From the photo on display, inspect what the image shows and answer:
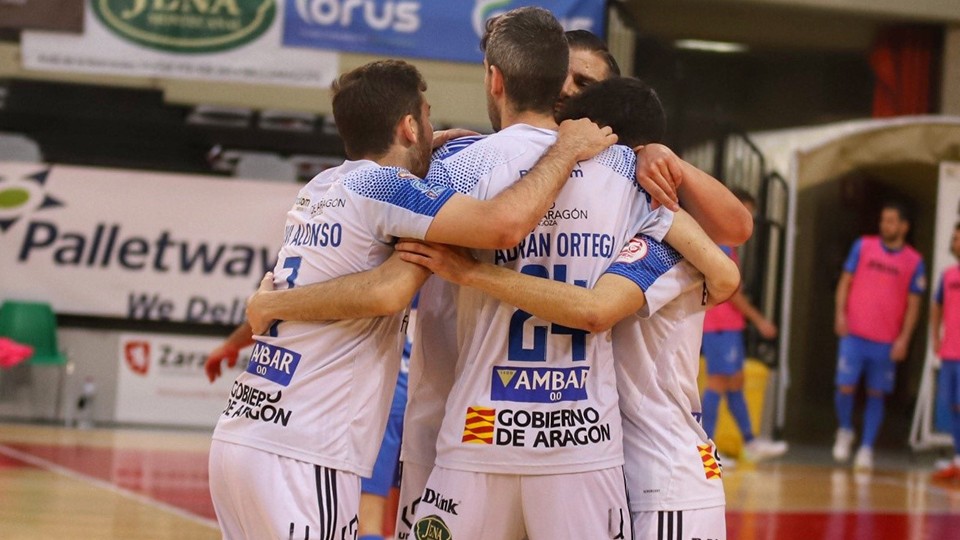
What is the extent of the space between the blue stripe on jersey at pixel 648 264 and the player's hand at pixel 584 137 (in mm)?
248

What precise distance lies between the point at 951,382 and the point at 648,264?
830cm

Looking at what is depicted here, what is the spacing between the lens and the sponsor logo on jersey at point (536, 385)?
10.1 feet

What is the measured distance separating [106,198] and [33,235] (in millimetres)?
665

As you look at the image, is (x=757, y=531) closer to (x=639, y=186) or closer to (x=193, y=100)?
(x=639, y=186)

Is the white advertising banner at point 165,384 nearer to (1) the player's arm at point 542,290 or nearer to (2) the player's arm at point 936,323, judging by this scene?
(2) the player's arm at point 936,323

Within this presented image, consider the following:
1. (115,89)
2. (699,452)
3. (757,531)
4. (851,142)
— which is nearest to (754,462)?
(851,142)

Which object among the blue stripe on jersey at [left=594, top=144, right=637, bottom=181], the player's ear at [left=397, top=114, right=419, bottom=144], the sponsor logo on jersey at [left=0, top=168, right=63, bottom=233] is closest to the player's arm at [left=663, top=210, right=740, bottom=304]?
the blue stripe on jersey at [left=594, top=144, right=637, bottom=181]

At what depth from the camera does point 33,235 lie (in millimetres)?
11047

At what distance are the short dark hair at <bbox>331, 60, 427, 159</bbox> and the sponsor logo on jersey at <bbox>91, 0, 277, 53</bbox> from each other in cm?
798

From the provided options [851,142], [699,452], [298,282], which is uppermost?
[851,142]

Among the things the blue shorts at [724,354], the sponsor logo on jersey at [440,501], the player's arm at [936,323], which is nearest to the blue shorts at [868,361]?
the player's arm at [936,323]

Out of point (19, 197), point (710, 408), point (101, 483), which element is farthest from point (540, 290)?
point (19, 197)

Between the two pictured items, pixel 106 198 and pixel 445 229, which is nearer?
pixel 445 229

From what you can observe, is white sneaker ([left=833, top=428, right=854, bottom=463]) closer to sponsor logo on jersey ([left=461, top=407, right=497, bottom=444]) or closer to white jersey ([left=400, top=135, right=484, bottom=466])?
white jersey ([left=400, top=135, right=484, bottom=466])
